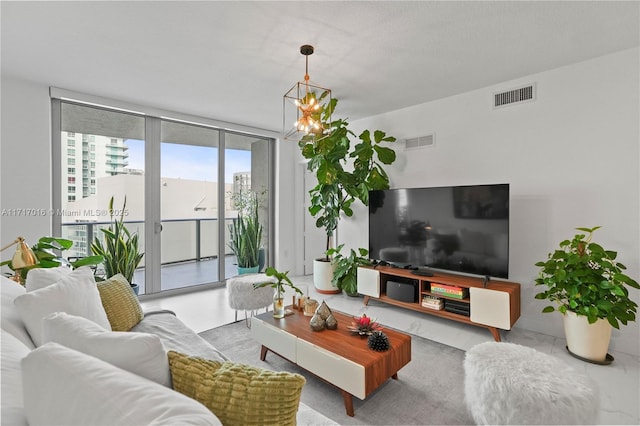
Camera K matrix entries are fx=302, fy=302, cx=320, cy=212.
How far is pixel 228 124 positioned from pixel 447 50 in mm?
3233

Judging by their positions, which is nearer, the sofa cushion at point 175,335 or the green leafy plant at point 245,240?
the sofa cushion at point 175,335

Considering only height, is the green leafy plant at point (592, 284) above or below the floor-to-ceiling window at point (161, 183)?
below

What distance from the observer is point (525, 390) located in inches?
55.4

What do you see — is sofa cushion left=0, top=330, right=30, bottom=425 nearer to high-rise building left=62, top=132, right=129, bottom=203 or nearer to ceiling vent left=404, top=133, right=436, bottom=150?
high-rise building left=62, top=132, right=129, bottom=203

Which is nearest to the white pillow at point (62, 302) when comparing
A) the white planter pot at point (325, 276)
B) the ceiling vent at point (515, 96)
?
the white planter pot at point (325, 276)

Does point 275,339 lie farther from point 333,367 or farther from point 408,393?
point 408,393

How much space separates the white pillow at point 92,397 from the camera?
63cm

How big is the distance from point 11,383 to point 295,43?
8.25ft

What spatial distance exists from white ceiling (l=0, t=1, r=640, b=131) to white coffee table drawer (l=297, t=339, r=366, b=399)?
2.25m

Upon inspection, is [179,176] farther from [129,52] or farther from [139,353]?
[139,353]

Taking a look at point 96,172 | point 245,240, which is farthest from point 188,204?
point 96,172

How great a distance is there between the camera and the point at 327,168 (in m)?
3.69

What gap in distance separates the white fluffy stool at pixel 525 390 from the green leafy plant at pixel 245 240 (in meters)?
3.69

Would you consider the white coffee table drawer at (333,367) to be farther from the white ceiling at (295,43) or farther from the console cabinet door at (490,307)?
the white ceiling at (295,43)
